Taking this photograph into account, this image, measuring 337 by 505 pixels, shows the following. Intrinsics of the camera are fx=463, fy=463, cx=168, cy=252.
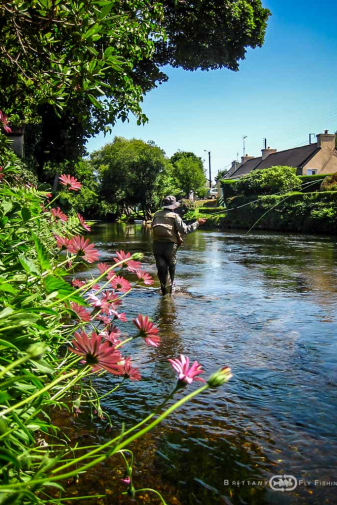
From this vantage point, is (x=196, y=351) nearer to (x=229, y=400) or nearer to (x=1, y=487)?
(x=229, y=400)

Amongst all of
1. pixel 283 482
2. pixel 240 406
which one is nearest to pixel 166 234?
pixel 240 406

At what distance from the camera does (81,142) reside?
21359 millimetres

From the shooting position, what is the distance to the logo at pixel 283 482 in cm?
290

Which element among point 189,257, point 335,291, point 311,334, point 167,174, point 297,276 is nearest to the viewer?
point 311,334

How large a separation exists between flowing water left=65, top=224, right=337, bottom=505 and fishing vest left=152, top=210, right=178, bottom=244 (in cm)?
141

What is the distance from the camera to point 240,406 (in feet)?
13.6

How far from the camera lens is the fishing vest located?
9.87 m

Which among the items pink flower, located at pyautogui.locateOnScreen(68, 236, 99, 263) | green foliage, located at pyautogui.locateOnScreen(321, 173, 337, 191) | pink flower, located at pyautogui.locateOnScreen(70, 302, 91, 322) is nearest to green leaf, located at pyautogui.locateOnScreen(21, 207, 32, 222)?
pink flower, located at pyautogui.locateOnScreen(68, 236, 99, 263)

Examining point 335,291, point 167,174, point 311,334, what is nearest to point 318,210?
point 335,291

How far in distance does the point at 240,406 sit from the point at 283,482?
1.20 metres

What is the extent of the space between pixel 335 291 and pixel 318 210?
23.0 m

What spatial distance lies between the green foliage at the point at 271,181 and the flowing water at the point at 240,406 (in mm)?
34399

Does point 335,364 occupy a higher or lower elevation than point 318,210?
lower

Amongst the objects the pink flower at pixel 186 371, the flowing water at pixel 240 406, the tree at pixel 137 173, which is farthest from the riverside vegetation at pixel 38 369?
the tree at pixel 137 173
